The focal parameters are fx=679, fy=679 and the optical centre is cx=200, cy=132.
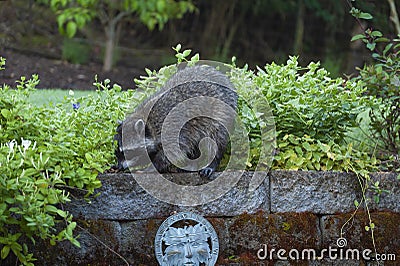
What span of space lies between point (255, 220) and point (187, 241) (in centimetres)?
41

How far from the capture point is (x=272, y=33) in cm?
1158

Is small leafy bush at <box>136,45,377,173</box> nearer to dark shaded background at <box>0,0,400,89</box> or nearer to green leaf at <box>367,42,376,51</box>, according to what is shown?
green leaf at <box>367,42,376,51</box>

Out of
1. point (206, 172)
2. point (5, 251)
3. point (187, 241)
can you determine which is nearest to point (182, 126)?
point (206, 172)

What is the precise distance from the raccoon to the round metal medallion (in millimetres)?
279

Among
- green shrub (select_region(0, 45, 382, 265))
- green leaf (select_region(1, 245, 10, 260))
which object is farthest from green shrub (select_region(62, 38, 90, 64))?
green leaf (select_region(1, 245, 10, 260))

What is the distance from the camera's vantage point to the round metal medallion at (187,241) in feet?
12.7

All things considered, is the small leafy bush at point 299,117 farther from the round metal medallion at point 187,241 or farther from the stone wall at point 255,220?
the round metal medallion at point 187,241

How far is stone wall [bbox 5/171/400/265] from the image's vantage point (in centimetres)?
380

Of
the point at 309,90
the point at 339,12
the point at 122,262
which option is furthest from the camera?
the point at 339,12

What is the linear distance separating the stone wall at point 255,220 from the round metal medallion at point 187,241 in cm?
4

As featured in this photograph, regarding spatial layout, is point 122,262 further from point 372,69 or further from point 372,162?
point 372,69

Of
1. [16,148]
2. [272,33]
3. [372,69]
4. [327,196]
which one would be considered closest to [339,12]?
[272,33]

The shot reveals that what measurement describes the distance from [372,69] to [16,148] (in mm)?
2388

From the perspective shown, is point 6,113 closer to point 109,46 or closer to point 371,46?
point 371,46
